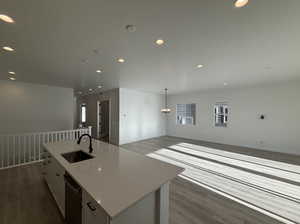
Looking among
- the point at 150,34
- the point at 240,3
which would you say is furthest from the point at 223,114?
the point at 150,34

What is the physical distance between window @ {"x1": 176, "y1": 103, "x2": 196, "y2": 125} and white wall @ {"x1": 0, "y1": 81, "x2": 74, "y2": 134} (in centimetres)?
606

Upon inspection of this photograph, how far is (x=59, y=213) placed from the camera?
1.91 metres

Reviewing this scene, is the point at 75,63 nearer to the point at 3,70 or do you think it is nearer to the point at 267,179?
the point at 3,70

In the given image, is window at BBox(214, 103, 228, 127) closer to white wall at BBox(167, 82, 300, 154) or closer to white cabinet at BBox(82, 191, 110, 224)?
white wall at BBox(167, 82, 300, 154)

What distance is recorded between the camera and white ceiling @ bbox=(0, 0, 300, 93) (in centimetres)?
140

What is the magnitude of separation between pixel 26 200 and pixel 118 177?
2.21 metres

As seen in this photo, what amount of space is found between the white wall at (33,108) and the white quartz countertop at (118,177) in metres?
4.84

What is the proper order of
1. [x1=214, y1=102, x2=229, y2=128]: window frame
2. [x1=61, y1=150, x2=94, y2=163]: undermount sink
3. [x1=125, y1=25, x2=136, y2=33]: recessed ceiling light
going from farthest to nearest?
[x1=214, y1=102, x2=229, y2=128]: window frame → [x1=61, y1=150, x2=94, y2=163]: undermount sink → [x1=125, y1=25, x2=136, y2=33]: recessed ceiling light

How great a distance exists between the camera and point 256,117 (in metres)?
5.41

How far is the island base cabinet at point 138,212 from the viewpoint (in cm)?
93

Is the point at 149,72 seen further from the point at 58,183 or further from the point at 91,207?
the point at 91,207

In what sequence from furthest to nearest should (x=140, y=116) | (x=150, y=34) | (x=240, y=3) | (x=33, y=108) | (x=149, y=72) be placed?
(x=140, y=116), (x=33, y=108), (x=149, y=72), (x=150, y=34), (x=240, y=3)

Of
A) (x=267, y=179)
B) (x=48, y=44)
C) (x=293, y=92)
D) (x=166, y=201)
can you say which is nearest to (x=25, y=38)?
(x=48, y=44)

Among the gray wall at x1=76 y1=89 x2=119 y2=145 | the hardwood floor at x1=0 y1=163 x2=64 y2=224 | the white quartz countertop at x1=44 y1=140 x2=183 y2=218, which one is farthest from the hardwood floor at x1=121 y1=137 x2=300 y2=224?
the gray wall at x1=76 y1=89 x2=119 y2=145
